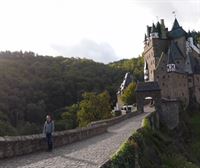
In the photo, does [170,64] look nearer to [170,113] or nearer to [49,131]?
[170,113]

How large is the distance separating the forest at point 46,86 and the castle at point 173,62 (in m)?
13.7

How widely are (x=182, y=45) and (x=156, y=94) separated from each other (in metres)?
20.7

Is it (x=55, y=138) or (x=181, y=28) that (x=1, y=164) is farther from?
(x=181, y=28)

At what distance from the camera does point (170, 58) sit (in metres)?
67.6

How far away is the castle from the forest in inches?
541

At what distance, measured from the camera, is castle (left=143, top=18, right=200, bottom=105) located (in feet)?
215

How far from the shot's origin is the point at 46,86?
108 meters

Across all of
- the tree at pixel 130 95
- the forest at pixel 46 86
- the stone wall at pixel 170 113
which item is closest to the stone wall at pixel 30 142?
the stone wall at pixel 170 113

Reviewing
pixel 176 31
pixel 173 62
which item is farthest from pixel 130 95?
pixel 176 31

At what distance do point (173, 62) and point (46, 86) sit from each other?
49388 millimetres

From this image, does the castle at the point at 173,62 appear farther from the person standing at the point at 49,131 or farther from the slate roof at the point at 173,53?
the person standing at the point at 49,131

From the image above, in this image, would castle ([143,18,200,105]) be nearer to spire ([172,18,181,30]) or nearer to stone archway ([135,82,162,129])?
spire ([172,18,181,30])

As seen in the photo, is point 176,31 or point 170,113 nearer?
point 170,113

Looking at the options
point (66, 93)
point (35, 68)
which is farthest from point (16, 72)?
point (66, 93)
